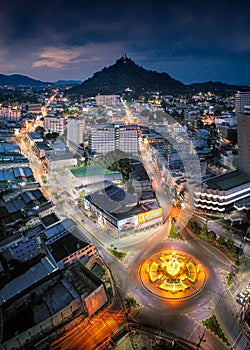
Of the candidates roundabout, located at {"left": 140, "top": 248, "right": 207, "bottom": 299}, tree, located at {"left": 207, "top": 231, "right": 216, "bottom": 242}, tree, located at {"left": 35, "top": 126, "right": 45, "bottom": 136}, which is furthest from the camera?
tree, located at {"left": 35, "top": 126, "right": 45, "bottom": 136}

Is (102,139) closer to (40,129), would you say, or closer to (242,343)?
(40,129)

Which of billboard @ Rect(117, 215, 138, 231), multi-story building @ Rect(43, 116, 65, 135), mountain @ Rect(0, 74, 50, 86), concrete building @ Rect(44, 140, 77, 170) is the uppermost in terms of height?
mountain @ Rect(0, 74, 50, 86)

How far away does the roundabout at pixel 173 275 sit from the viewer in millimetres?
8031

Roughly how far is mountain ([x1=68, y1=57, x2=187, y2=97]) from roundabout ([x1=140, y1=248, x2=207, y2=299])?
45.6 m

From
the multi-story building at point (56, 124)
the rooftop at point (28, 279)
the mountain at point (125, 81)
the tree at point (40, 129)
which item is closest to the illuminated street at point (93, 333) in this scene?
the rooftop at point (28, 279)

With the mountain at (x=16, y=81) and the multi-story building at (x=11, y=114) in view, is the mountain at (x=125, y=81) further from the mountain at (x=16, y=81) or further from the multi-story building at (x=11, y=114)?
the mountain at (x=16, y=81)

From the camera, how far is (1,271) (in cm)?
848

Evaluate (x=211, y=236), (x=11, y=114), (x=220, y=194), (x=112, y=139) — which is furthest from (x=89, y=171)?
(x=11, y=114)

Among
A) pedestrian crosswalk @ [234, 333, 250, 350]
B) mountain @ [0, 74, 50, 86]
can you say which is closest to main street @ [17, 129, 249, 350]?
pedestrian crosswalk @ [234, 333, 250, 350]

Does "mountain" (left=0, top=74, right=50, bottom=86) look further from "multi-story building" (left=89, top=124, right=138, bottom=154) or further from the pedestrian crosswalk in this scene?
the pedestrian crosswalk

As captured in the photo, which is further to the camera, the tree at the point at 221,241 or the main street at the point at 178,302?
the tree at the point at 221,241

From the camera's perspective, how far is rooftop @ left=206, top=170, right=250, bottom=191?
11.9 meters

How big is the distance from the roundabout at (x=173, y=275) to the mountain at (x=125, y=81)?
4558 centimetres

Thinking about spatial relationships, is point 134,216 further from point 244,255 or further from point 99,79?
point 99,79
